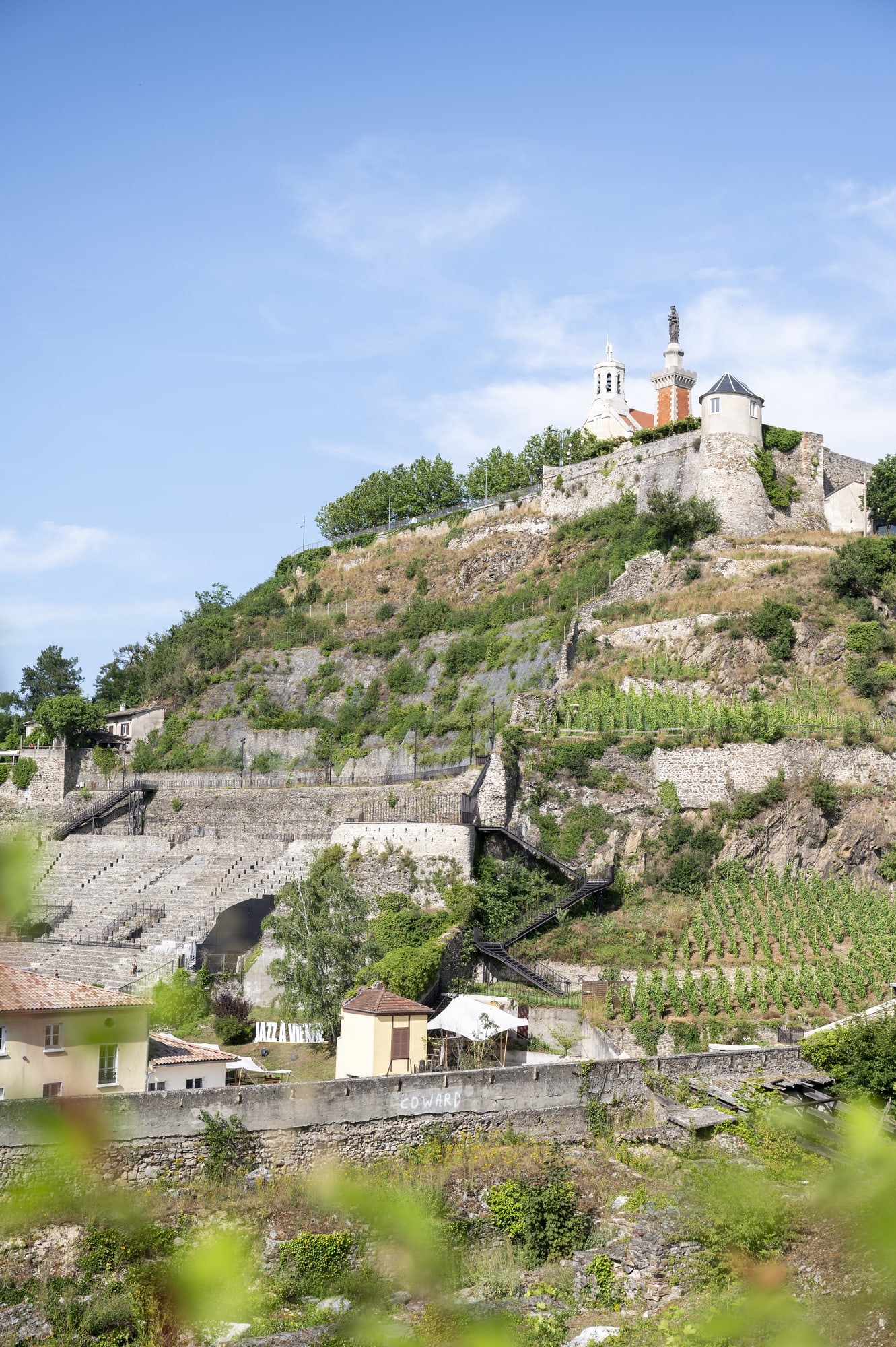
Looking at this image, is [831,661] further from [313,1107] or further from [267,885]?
[313,1107]

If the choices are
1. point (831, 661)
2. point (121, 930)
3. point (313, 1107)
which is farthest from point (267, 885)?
point (831, 661)

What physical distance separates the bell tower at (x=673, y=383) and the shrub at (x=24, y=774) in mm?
38923

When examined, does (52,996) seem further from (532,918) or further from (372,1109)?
(532,918)

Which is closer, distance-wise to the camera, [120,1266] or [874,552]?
[120,1266]

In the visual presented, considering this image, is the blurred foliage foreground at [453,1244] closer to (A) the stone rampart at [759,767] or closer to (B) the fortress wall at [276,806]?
(A) the stone rampart at [759,767]

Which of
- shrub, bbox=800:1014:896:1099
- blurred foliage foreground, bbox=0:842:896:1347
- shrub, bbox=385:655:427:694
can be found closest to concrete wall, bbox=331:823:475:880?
shrub, bbox=800:1014:896:1099

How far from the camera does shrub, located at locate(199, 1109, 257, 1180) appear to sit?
16141 millimetres

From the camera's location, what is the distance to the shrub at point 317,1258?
14375 mm

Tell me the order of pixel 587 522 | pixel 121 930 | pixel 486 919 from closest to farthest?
pixel 486 919
pixel 121 930
pixel 587 522

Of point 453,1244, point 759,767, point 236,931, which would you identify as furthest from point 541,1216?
point 759,767

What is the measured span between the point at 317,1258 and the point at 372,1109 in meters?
3.12

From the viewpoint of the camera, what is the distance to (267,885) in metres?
32.8

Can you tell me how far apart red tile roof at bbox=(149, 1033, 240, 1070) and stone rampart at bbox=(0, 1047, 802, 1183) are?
291 centimetres

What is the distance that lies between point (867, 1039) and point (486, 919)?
11.7 meters
